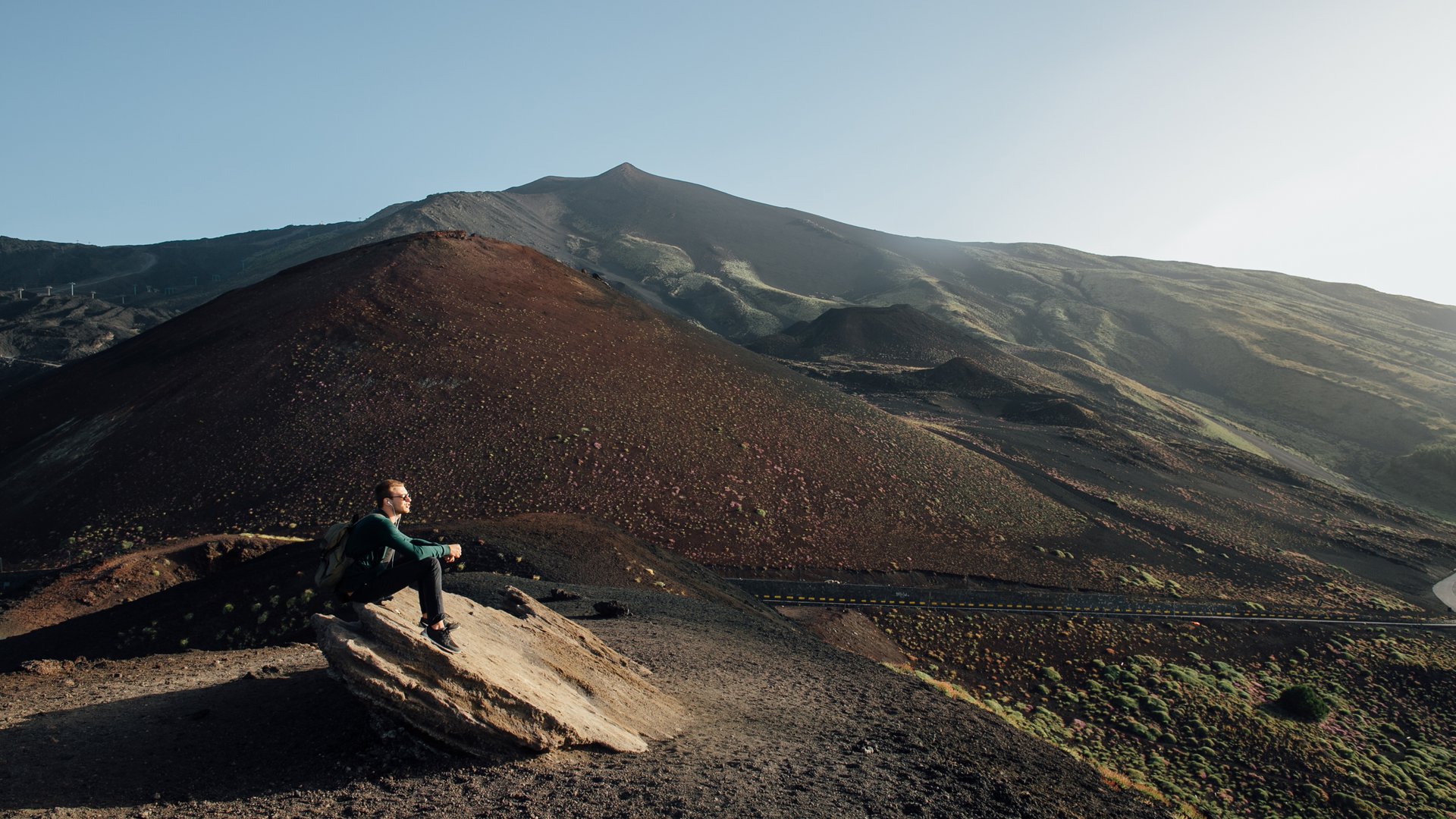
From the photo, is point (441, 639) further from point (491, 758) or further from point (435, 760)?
point (491, 758)

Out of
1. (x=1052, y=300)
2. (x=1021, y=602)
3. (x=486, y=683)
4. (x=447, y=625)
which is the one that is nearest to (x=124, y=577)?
(x=447, y=625)

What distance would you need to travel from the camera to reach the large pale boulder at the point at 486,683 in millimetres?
7770

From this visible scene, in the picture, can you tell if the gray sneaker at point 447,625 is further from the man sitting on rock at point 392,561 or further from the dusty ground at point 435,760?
the dusty ground at point 435,760

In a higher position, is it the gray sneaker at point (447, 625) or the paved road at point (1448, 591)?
the gray sneaker at point (447, 625)

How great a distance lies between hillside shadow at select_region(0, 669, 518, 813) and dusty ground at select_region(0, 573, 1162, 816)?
0.02 m

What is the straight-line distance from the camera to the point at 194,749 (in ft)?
26.1

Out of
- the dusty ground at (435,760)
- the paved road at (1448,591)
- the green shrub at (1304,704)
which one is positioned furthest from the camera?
the paved road at (1448,591)

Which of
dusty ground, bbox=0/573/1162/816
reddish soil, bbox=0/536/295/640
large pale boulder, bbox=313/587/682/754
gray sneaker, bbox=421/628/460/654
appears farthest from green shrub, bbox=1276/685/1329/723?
reddish soil, bbox=0/536/295/640

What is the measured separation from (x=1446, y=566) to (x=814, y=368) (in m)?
50.7

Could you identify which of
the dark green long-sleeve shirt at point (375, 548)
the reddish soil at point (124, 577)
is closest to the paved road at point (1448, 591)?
the dark green long-sleeve shirt at point (375, 548)

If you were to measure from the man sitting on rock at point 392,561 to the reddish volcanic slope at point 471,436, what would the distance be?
19.7m

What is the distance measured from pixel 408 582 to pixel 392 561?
283 millimetres

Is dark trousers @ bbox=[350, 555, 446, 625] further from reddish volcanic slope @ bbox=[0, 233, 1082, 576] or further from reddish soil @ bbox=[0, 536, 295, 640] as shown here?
reddish volcanic slope @ bbox=[0, 233, 1082, 576]

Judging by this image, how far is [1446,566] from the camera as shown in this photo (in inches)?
1766
